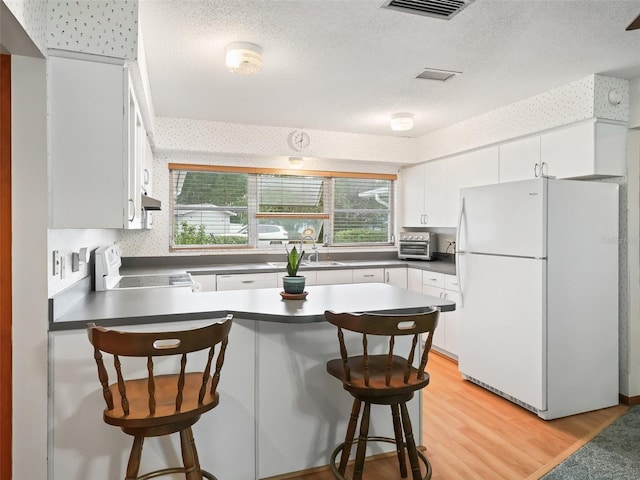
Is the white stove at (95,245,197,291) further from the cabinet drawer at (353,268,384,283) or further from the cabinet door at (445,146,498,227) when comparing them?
the cabinet door at (445,146,498,227)

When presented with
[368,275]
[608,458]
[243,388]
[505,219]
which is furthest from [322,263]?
[608,458]

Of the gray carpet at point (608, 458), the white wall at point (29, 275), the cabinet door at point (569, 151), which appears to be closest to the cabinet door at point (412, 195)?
the cabinet door at point (569, 151)

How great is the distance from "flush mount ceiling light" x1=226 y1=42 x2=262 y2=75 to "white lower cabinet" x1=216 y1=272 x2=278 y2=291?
82.1 inches

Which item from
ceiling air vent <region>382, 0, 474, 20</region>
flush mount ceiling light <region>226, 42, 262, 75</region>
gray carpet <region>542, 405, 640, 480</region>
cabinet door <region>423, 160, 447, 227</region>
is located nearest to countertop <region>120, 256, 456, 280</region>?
cabinet door <region>423, 160, 447, 227</region>

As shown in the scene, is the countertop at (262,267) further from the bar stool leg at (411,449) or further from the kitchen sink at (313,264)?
the bar stool leg at (411,449)

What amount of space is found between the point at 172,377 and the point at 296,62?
2.07 metres

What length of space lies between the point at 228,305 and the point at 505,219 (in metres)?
2.16

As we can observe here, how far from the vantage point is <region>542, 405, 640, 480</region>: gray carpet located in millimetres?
2225

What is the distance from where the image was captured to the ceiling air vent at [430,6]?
2043 millimetres

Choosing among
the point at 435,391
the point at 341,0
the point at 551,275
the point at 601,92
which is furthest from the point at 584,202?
the point at 341,0

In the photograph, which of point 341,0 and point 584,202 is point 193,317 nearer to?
point 341,0

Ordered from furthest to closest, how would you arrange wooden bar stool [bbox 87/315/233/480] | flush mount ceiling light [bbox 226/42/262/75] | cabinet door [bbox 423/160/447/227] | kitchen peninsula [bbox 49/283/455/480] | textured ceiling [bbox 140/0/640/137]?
1. cabinet door [bbox 423/160/447/227]
2. flush mount ceiling light [bbox 226/42/262/75]
3. textured ceiling [bbox 140/0/640/137]
4. kitchen peninsula [bbox 49/283/455/480]
5. wooden bar stool [bbox 87/315/233/480]

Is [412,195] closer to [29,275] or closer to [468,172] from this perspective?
[468,172]

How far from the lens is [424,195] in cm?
505
